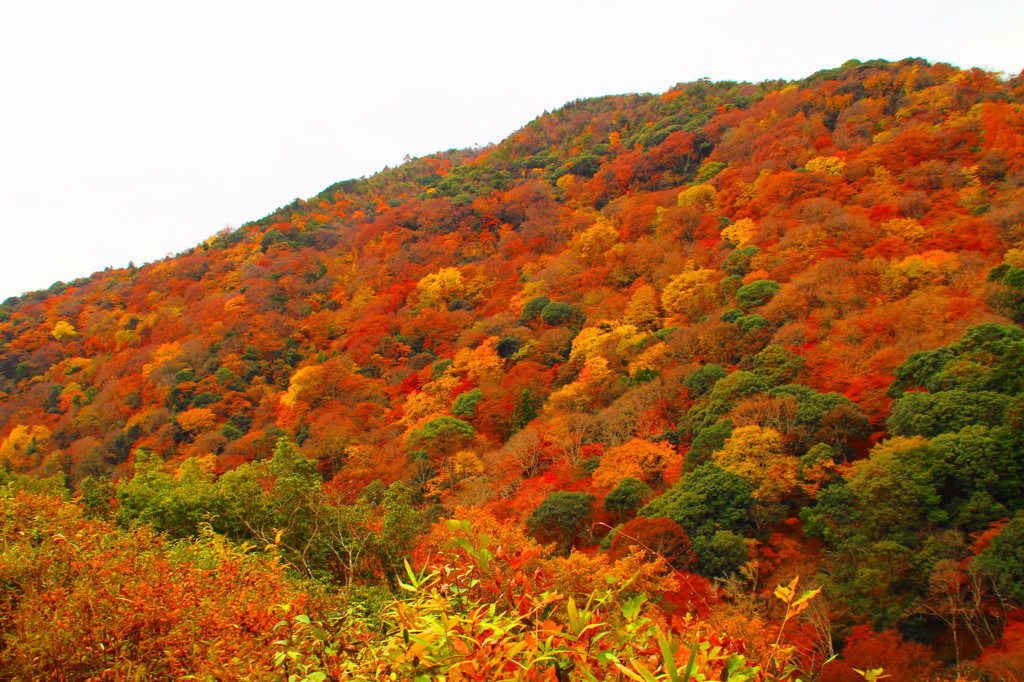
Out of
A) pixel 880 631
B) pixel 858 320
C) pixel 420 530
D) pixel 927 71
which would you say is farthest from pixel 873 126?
pixel 420 530

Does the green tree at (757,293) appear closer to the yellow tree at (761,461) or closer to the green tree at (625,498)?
the yellow tree at (761,461)

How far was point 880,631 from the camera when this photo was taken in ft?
46.5

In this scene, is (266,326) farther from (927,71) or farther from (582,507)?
(927,71)

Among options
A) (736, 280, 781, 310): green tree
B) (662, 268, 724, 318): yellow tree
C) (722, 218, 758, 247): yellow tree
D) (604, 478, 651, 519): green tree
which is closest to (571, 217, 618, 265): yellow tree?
(722, 218, 758, 247): yellow tree

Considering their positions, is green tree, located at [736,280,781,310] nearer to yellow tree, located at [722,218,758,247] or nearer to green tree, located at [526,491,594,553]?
yellow tree, located at [722,218,758,247]

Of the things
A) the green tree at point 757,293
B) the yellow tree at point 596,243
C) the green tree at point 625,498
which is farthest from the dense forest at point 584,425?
the green tree at point 757,293

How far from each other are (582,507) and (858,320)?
1411cm

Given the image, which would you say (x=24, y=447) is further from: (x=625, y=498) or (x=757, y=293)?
(x=757, y=293)

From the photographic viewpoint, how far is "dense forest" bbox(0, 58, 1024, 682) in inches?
127

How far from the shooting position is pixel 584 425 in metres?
26.5

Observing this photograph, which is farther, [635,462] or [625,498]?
[635,462]

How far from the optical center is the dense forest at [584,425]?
3.22 m

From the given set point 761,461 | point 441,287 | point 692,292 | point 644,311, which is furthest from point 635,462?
point 441,287

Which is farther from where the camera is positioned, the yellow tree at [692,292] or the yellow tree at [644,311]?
the yellow tree at [644,311]
